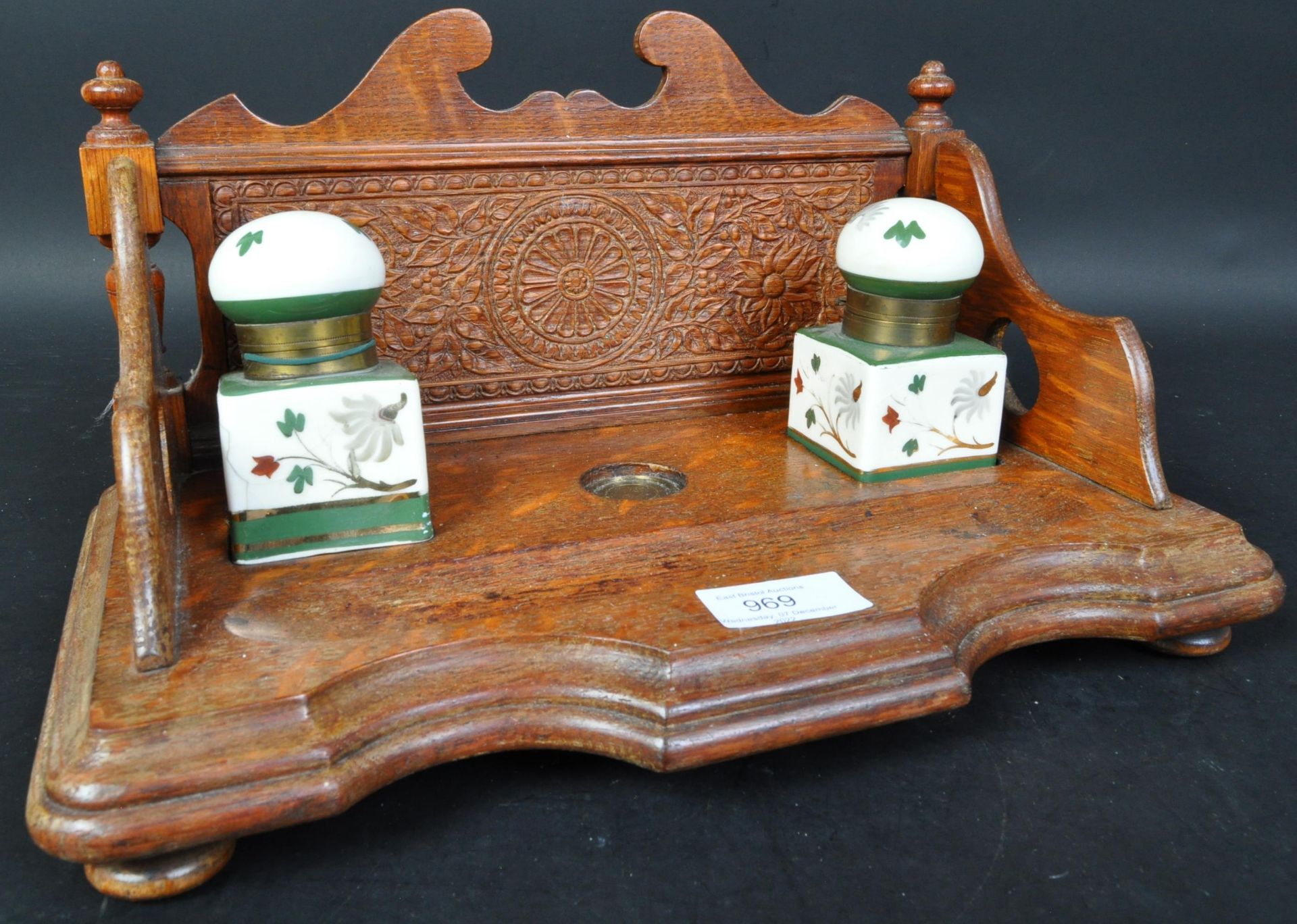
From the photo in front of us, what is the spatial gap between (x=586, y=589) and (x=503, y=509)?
255mm

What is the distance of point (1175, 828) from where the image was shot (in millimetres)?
1142

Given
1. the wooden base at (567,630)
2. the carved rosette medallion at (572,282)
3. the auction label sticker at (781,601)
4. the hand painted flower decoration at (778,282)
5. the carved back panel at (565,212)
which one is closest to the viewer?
the wooden base at (567,630)

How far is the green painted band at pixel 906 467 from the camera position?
1567 mm

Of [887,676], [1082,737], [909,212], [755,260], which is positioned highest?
[909,212]

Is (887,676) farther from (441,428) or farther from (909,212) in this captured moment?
(441,428)

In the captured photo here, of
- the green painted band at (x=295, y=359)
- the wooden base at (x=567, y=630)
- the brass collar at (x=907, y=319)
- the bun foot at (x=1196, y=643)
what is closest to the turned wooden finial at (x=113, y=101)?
the green painted band at (x=295, y=359)

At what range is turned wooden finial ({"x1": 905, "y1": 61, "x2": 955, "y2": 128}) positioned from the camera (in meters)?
1.76

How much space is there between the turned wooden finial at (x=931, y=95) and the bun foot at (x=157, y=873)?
1426mm

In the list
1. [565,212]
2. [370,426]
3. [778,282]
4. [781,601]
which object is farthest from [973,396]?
[370,426]

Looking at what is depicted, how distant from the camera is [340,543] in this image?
1338 mm

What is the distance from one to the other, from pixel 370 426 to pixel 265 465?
4.9 inches

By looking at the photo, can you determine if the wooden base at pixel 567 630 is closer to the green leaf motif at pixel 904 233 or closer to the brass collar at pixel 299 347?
the brass collar at pixel 299 347

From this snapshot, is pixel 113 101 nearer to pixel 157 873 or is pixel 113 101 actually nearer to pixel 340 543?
pixel 340 543

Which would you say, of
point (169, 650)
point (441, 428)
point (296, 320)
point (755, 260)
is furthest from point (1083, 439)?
point (169, 650)
